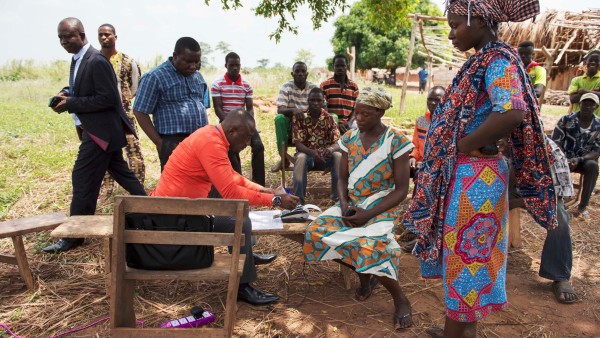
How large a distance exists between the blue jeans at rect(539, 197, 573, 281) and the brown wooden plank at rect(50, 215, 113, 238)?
350 cm

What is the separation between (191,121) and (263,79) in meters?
20.0

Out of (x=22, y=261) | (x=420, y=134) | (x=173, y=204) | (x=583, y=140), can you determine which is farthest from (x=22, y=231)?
(x=583, y=140)

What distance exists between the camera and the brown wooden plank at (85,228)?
298 cm

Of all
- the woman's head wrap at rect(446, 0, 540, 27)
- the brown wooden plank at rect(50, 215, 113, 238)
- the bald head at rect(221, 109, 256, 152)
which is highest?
the woman's head wrap at rect(446, 0, 540, 27)

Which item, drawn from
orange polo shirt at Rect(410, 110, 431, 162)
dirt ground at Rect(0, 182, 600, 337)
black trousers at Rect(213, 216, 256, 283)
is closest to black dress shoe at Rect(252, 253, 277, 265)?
dirt ground at Rect(0, 182, 600, 337)

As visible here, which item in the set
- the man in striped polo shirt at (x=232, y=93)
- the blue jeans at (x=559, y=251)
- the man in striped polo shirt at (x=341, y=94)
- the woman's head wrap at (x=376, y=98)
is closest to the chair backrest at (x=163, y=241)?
the woman's head wrap at (x=376, y=98)

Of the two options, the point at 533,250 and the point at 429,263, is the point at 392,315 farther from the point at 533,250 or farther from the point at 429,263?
the point at 533,250

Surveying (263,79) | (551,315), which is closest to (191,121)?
(551,315)

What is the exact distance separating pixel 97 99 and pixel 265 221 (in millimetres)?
2021

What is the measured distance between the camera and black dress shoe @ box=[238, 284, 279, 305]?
10.9 ft

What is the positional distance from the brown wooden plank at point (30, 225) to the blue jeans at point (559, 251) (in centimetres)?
410

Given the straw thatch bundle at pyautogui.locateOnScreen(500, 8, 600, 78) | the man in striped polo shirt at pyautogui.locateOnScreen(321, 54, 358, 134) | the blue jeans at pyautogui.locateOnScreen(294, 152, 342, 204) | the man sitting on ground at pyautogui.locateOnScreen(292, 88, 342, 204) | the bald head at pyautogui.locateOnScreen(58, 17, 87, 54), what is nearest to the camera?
the bald head at pyautogui.locateOnScreen(58, 17, 87, 54)

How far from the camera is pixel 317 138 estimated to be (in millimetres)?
5500

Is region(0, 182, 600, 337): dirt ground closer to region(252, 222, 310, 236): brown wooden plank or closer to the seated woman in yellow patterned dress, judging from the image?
the seated woman in yellow patterned dress
